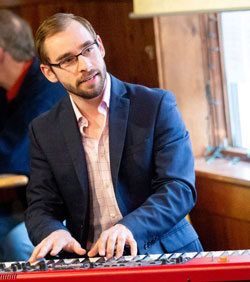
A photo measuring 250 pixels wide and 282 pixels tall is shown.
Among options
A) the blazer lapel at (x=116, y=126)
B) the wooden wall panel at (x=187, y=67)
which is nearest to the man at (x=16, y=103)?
the wooden wall panel at (x=187, y=67)

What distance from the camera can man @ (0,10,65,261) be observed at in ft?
8.43

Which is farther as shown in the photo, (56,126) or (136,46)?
(136,46)

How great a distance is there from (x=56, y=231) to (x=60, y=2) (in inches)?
37.0

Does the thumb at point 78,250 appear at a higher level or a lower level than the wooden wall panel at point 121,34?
lower

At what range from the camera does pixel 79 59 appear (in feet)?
5.65

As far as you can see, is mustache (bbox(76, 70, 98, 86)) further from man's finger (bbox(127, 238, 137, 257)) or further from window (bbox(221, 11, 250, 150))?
window (bbox(221, 11, 250, 150))

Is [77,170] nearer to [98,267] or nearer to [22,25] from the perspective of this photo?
[98,267]

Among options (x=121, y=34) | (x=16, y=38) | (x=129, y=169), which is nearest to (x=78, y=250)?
(x=129, y=169)

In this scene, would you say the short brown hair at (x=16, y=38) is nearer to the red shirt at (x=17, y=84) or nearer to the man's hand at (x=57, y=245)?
the red shirt at (x=17, y=84)

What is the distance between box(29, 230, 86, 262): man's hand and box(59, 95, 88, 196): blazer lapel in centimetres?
19

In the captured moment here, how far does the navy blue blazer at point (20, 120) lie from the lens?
252cm

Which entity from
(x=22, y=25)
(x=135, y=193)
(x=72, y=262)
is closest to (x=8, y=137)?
(x=22, y=25)

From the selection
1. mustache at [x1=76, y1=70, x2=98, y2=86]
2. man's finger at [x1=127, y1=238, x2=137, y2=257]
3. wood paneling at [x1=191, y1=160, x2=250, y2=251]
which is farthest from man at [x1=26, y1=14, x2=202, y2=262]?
wood paneling at [x1=191, y1=160, x2=250, y2=251]

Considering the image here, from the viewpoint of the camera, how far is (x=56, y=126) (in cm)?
193
